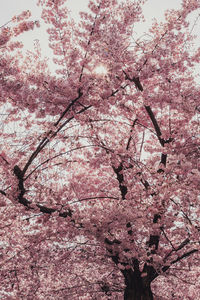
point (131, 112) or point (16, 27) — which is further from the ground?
point (131, 112)

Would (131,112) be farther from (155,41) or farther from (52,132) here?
(52,132)

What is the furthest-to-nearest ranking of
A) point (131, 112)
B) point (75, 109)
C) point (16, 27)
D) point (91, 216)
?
point (131, 112)
point (75, 109)
point (91, 216)
point (16, 27)

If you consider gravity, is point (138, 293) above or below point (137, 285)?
below

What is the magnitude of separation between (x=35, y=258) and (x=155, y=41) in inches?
367

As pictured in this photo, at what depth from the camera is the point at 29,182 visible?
27.2 feet

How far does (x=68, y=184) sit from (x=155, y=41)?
637 centimetres

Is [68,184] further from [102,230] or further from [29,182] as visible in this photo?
[102,230]

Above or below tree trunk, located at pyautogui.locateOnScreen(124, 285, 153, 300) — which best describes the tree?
above

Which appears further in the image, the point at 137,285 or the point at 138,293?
the point at 137,285

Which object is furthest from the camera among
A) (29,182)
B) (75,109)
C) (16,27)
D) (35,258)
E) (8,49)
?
(35,258)

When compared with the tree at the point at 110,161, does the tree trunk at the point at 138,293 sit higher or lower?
lower

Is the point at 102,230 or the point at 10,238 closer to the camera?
the point at 102,230

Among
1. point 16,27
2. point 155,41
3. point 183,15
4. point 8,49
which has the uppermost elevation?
point 183,15

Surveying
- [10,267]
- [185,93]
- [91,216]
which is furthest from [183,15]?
[10,267]
